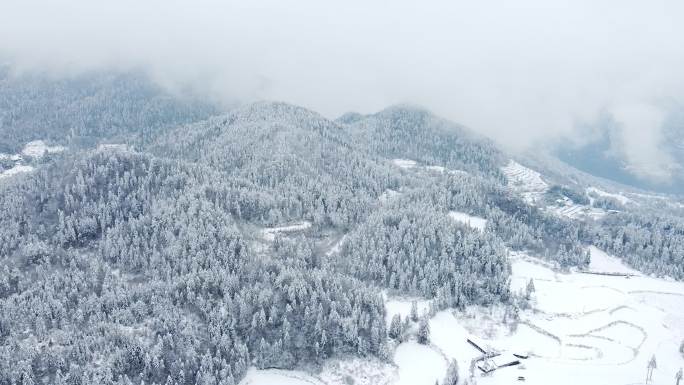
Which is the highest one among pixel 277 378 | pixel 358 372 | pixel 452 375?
pixel 452 375

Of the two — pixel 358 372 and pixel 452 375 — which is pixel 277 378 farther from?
pixel 452 375

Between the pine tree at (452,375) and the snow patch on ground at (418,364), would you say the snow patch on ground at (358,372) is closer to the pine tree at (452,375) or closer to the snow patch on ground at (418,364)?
the snow patch on ground at (418,364)

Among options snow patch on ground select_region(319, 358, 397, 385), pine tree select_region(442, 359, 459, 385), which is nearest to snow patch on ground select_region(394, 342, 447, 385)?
pine tree select_region(442, 359, 459, 385)

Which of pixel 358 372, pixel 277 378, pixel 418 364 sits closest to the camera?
pixel 277 378

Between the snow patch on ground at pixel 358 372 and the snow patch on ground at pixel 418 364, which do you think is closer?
the snow patch on ground at pixel 358 372

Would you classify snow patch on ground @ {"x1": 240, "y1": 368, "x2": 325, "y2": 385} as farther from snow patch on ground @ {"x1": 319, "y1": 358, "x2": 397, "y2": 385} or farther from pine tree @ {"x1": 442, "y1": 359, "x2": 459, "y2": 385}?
pine tree @ {"x1": 442, "y1": 359, "x2": 459, "y2": 385}

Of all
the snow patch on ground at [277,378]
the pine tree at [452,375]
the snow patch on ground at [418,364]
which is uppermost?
the pine tree at [452,375]

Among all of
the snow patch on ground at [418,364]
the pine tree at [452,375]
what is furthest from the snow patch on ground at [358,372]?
the pine tree at [452,375]

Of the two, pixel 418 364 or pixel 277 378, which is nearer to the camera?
pixel 277 378

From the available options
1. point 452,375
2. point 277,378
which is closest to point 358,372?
point 277,378

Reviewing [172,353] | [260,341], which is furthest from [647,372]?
[172,353]

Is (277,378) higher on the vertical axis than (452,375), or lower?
lower

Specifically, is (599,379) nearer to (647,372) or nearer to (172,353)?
(647,372)
